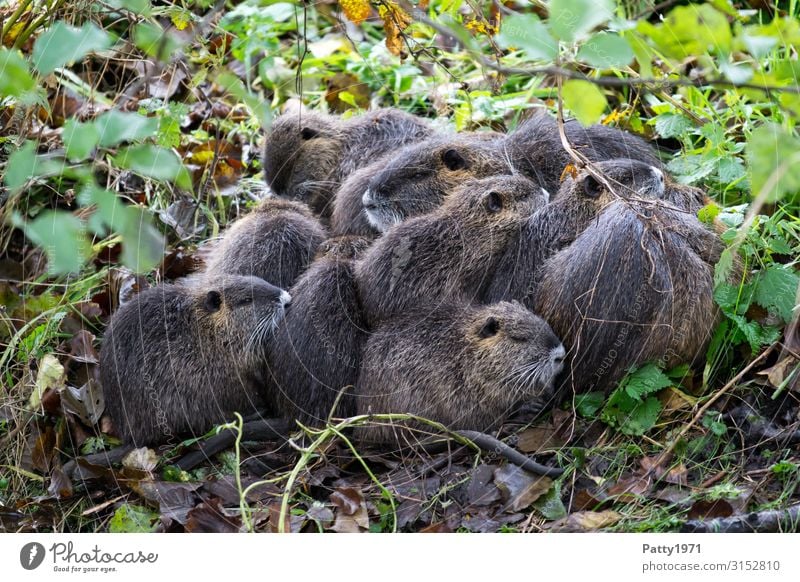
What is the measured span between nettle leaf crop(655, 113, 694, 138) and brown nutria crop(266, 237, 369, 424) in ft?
4.84

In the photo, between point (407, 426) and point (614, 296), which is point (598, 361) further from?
point (407, 426)

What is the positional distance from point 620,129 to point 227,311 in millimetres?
1888

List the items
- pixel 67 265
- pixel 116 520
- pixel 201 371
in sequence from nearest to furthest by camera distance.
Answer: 1. pixel 67 265
2. pixel 116 520
3. pixel 201 371

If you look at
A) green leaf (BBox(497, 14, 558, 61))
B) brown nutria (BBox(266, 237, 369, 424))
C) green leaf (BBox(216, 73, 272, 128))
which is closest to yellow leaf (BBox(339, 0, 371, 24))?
green leaf (BBox(216, 73, 272, 128))

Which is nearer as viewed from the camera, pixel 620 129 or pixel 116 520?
pixel 116 520

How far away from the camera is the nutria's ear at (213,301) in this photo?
11.4ft

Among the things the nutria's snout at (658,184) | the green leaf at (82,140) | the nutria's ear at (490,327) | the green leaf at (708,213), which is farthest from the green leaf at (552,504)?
the green leaf at (82,140)

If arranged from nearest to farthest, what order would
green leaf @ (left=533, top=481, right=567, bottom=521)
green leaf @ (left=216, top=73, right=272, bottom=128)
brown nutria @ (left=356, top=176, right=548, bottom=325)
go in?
green leaf @ (left=216, top=73, right=272, bottom=128) → green leaf @ (left=533, top=481, right=567, bottom=521) → brown nutria @ (left=356, top=176, right=548, bottom=325)

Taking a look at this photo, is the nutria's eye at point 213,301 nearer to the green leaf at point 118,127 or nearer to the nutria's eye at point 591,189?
the nutria's eye at point 591,189

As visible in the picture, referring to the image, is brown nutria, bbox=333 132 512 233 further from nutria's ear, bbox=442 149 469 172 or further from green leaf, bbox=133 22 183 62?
green leaf, bbox=133 22 183 62

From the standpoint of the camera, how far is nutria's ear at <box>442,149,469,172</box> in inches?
153

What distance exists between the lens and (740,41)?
5.18 ft

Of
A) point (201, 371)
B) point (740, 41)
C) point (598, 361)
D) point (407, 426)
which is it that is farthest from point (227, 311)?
point (740, 41)
